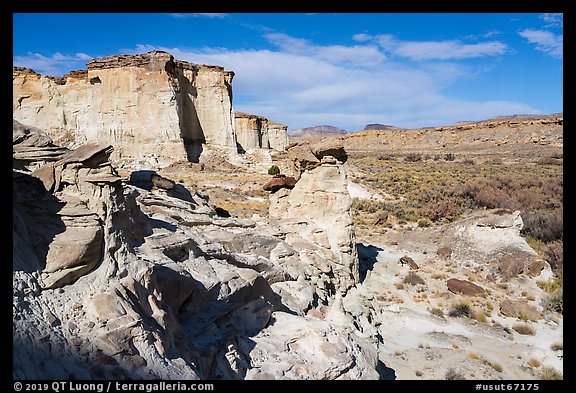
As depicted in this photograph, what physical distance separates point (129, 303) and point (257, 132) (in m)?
51.2

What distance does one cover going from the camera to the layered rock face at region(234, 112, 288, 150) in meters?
52.2

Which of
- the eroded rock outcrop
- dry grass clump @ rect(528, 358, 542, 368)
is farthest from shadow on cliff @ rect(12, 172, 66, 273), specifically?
dry grass clump @ rect(528, 358, 542, 368)

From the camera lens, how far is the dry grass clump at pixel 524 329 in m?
9.79

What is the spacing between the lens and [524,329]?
389 inches

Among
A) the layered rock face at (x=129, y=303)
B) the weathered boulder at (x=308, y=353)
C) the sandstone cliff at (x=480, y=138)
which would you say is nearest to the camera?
the layered rock face at (x=129, y=303)

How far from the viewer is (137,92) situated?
31.8 metres

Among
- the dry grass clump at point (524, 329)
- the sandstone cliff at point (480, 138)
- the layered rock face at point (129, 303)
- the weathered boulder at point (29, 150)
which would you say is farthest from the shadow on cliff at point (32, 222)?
the sandstone cliff at point (480, 138)

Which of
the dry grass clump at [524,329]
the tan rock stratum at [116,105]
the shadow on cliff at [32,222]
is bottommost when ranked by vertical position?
the dry grass clump at [524,329]

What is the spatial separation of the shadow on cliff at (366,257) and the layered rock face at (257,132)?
35.8 meters

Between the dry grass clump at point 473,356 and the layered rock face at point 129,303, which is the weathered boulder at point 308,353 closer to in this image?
the layered rock face at point 129,303

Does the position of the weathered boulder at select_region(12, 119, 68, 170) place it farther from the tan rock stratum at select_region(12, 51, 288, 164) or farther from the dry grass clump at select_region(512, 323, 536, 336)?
the tan rock stratum at select_region(12, 51, 288, 164)

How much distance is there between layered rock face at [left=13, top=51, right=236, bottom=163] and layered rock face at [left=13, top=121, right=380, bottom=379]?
2718 centimetres
